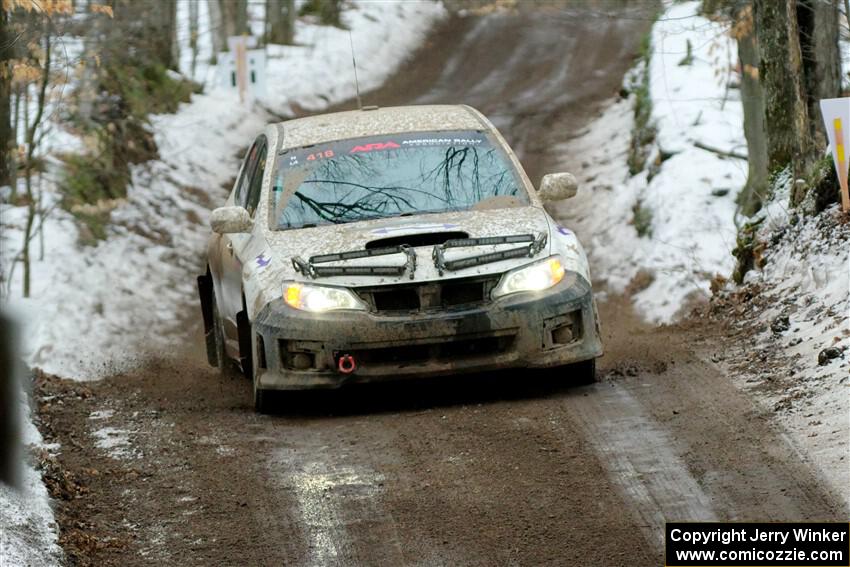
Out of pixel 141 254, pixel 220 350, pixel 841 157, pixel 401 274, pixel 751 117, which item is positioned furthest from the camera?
pixel 141 254

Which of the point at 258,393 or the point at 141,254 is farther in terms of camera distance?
the point at 141,254

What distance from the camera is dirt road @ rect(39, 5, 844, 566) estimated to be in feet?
18.4

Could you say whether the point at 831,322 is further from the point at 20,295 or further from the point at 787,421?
the point at 20,295

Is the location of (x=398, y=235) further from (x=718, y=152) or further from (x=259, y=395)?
(x=718, y=152)

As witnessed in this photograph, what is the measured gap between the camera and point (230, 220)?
8625 mm

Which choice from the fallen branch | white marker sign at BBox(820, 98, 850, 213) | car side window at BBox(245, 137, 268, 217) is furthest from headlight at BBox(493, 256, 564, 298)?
the fallen branch

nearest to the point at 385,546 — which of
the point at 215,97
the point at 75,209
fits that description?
the point at 75,209

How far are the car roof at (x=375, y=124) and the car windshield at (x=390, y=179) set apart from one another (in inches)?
4.1

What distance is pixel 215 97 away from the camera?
88.2 ft

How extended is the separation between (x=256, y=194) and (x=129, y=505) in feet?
11.0

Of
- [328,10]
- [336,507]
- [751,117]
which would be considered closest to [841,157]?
[336,507]

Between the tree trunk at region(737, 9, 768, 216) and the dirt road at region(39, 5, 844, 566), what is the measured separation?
230 inches

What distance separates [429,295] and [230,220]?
1.49m

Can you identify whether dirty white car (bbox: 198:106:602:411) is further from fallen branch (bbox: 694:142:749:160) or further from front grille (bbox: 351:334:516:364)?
fallen branch (bbox: 694:142:749:160)
